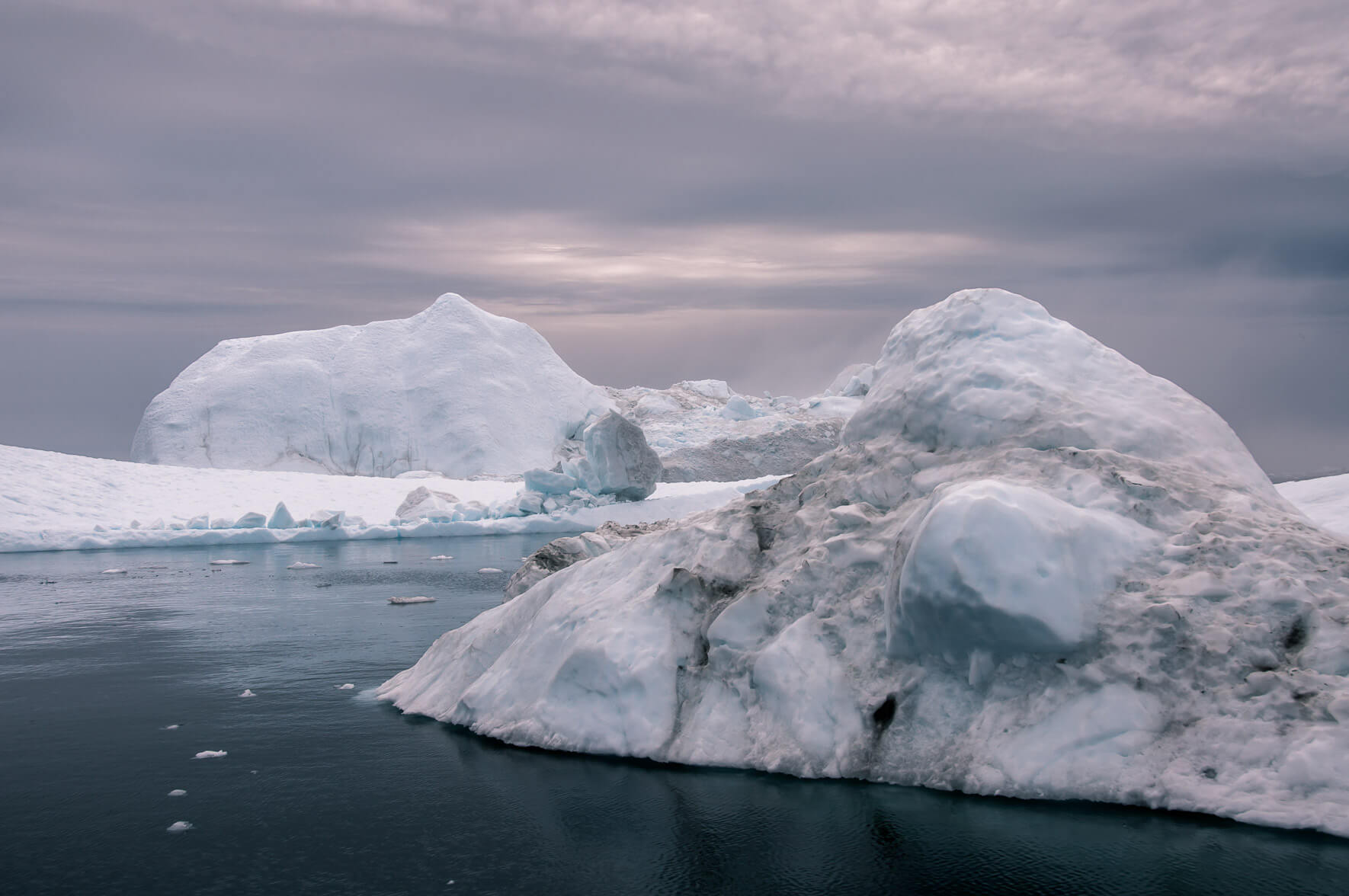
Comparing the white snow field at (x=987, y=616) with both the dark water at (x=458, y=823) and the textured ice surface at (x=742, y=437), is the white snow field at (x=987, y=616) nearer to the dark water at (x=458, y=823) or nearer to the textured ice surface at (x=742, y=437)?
the dark water at (x=458, y=823)

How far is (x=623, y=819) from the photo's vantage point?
643cm

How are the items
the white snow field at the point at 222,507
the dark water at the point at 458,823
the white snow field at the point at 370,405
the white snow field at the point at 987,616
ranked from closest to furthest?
the dark water at the point at 458,823 < the white snow field at the point at 987,616 < the white snow field at the point at 222,507 < the white snow field at the point at 370,405

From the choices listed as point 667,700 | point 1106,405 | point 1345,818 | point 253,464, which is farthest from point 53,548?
point 1345,818

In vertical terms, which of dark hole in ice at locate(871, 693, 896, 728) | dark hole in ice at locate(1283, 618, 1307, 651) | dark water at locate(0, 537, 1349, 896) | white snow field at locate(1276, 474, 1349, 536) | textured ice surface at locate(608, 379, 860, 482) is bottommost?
dark water at locate(0, 537, 1349, 896)

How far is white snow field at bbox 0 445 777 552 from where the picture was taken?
2981 centimetres

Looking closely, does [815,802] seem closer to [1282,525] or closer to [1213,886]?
[1213,886]

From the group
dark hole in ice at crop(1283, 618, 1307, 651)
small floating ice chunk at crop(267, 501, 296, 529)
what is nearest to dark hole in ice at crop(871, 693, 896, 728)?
dark hole in ice at crop(1283, 618, 1307, 651)

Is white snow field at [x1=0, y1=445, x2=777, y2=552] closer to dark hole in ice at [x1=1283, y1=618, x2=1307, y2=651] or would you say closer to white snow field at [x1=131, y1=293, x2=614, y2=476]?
white snow field at [x1=131, y1=293, x2=614, y2=476]

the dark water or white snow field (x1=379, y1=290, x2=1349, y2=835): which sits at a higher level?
white snow field (x1=379, y1=290, x2=1349, y2=835)

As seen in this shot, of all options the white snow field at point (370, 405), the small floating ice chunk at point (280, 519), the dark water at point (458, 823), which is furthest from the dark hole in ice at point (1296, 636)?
the white snow field at point (370, 405)

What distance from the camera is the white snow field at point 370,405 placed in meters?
52.9

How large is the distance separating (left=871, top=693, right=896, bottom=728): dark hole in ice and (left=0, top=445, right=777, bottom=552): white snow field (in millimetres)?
24906

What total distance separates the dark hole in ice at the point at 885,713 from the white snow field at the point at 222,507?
24.9 m

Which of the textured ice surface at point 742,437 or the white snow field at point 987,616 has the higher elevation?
the textured ice surface at point 742,437
